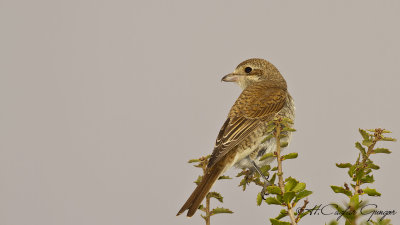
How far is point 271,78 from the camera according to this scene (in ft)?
27.9

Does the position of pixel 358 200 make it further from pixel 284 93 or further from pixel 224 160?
pixel 284 93

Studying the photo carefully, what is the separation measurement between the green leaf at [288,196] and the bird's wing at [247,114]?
256cm

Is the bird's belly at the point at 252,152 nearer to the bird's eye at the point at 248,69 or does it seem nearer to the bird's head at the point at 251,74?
the bird's head at the point at 251,74

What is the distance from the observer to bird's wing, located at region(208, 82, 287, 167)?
5949mm

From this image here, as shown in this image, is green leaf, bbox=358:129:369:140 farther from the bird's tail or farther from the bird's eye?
the bird's eye

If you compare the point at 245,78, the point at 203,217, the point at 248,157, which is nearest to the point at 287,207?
the point at 203,217

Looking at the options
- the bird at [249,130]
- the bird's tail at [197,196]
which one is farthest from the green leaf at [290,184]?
the bird at [249,130]

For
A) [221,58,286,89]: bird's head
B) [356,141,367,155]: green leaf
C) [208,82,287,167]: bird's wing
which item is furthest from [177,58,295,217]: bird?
[356,141,367,155]: green leaf

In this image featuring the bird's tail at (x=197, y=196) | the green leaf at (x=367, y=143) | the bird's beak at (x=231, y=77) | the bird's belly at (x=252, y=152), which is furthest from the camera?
the bird's beak at (x=231, y=77)

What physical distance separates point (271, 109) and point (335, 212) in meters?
3.64

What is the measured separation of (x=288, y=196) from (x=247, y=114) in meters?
3.47

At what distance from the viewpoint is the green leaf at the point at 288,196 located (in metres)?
3.00

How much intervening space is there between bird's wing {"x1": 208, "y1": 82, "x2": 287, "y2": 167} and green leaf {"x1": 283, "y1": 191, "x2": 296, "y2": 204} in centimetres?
256

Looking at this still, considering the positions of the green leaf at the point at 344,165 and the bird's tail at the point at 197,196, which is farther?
the bird's tail at the point at 197,196
